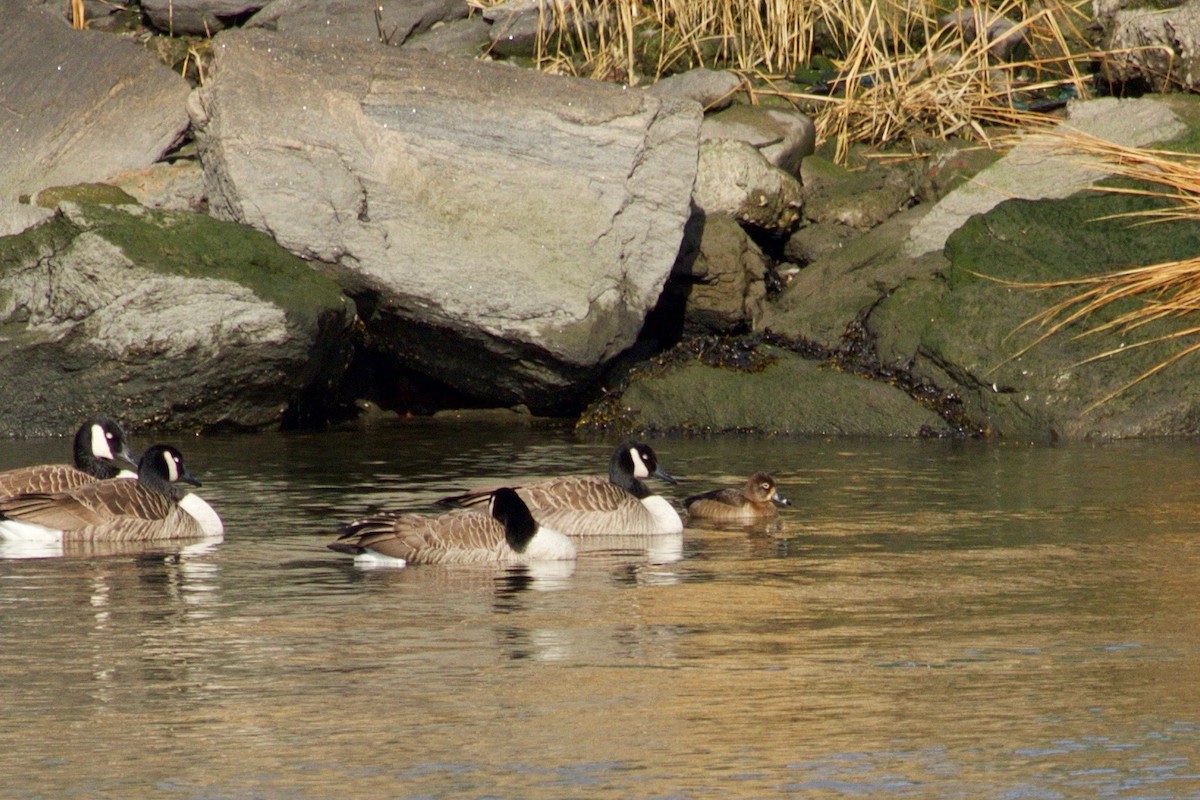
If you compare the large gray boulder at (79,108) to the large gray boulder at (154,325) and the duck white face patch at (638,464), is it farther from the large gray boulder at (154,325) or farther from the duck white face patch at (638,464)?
the duck white face patch at (638,464)

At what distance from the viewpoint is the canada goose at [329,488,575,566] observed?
425 inches

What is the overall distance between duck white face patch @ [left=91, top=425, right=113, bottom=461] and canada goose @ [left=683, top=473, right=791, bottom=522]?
4285 mm

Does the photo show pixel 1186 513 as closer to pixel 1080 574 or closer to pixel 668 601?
pixel 1080 574

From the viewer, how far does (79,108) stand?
67.4 feet

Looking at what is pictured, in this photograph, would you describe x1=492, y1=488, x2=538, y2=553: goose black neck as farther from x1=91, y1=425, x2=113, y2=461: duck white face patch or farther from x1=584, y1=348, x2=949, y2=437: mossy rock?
x1=584, y1=348, x2=949, y2=437: mossy rock

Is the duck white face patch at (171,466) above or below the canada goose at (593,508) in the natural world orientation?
above

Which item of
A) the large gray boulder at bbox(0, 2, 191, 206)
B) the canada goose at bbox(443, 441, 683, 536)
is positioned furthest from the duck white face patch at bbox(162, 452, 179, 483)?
the large gray boulder at bbox(0, 2, 191, 206)

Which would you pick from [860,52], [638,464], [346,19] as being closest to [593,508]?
[638,464]

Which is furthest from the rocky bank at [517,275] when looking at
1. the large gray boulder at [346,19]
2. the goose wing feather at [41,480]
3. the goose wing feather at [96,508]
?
the goose wing feather at [96,508]

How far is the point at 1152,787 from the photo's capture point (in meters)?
6.22

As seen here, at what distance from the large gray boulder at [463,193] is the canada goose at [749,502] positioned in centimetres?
490

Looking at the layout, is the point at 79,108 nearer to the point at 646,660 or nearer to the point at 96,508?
the point at 96,508

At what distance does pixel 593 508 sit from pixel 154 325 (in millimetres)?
6391

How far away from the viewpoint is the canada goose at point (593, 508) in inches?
473
